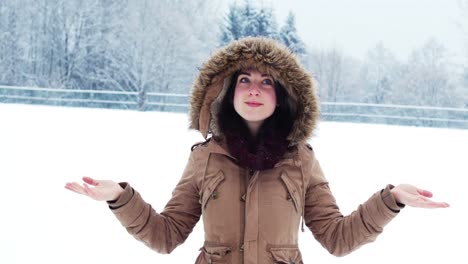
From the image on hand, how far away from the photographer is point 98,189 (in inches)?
48.7

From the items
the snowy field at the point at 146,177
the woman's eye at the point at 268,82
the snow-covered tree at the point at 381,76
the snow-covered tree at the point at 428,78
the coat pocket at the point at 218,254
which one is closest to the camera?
the coat pocket at the point at 218,254

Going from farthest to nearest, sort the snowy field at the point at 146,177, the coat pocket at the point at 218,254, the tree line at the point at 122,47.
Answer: the tree line at the point at 122,47
the snowy field at the point at 146,177
the coat pocket at the point at 218,254

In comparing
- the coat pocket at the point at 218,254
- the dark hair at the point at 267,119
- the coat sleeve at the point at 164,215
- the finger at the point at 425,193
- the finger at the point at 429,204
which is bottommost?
the coat pocket at the point at 218,254

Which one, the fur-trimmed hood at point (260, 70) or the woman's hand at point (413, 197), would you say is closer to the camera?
the woman's hand at point (413, 197)

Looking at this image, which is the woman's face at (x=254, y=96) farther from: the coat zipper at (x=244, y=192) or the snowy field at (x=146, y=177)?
the snowy field at (x=146, y=177)

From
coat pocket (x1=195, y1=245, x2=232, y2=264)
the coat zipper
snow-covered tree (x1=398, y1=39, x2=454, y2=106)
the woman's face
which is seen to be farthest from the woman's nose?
snow-covered tree (x1=398, y1=39, x2=454, y2=106)

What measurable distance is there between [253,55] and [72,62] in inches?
544

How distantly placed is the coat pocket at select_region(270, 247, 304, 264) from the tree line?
1286 centimetres

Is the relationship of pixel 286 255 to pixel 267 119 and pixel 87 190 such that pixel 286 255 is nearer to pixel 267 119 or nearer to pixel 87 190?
pixel 267 119

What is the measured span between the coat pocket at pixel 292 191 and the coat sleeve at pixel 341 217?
66 mm

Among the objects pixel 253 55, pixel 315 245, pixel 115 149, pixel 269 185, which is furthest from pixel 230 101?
pixel 115 149

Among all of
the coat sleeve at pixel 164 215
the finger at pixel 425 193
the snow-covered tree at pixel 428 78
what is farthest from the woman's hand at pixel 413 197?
the snow-covered tree at pixel 428 78

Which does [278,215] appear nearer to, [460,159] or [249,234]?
[249,234]

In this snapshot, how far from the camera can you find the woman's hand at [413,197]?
120 cm
